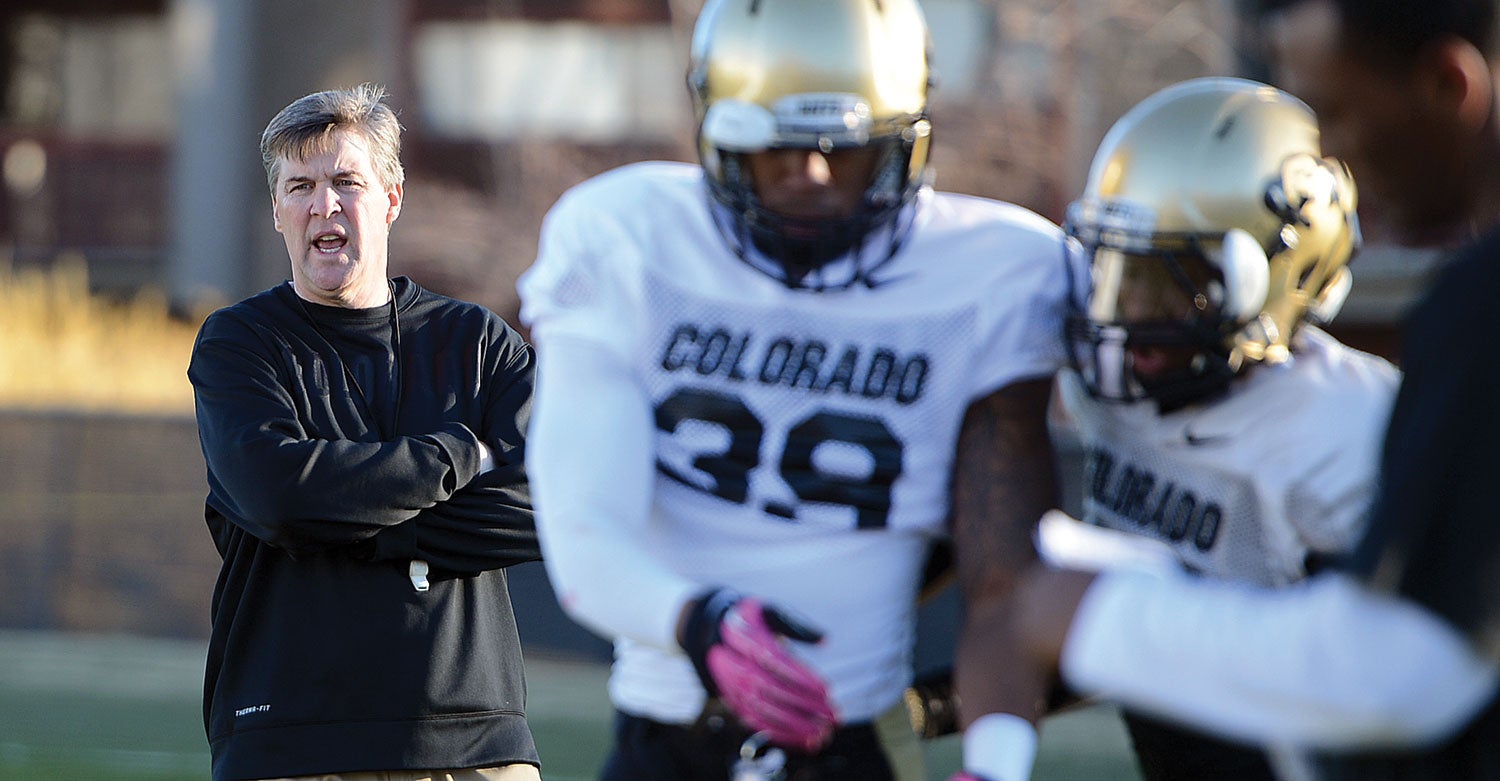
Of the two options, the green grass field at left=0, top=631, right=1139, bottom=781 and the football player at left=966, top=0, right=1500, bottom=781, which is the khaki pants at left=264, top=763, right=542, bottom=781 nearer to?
the football player at left=966, top=0, right=1500, bottom=781

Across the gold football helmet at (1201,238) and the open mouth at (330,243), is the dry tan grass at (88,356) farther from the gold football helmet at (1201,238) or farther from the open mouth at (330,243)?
the gold football helmet at (1201,238)

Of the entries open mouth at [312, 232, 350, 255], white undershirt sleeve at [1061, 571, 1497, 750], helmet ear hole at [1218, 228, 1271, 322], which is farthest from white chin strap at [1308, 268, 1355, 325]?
open mouth at [312, 232, 350, 255]

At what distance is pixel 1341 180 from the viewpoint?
2510 mm

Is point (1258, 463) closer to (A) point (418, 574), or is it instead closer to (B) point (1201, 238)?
(B) point (1201, 238)

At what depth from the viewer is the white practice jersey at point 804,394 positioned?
2.19 meters

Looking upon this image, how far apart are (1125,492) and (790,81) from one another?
77cm

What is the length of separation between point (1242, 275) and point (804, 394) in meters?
0.61

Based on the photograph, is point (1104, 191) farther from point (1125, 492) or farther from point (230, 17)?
point (230, 17)

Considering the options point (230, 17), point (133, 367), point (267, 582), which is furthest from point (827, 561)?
point (230, 17)

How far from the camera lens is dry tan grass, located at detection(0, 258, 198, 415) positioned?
29.7 feet

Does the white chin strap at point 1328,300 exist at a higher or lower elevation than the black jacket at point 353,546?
higher

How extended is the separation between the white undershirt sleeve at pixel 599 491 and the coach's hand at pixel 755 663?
58mm

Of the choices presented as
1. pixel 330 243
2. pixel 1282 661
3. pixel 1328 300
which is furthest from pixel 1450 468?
pixel 330 243

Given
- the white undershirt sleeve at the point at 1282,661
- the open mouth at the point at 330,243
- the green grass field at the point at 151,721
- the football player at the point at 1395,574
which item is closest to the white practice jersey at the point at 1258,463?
the football player at the point at 1395,574
